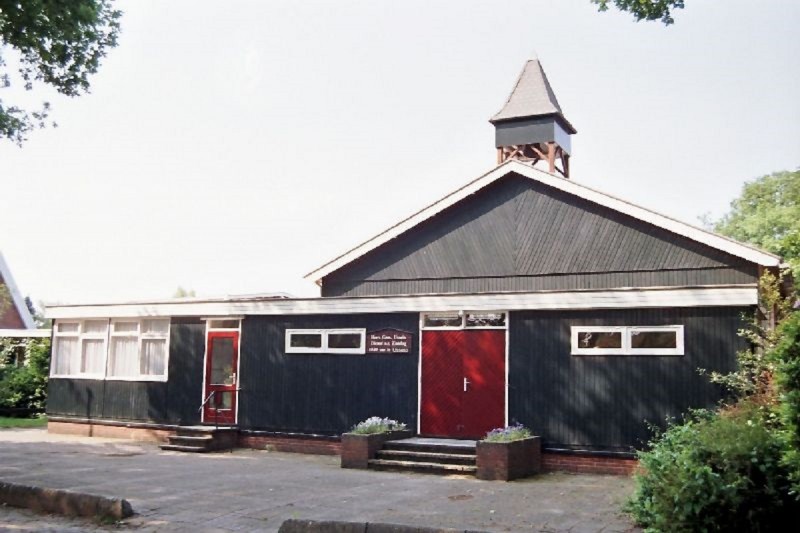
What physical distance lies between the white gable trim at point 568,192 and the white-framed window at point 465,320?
311 centimetres

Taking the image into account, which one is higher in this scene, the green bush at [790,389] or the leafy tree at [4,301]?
the leafy tree at [4,301]

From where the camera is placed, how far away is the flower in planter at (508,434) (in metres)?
13.4

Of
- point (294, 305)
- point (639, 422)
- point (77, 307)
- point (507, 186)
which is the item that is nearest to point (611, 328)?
point (639, 422)

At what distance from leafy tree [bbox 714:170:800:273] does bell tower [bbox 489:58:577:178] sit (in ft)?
83.0

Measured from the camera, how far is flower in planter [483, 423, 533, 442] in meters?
13.4

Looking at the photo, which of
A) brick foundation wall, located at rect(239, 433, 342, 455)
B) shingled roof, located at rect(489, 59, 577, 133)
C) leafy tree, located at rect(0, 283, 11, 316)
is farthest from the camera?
leafy tree, located at rect(0, 283, 11, 316)

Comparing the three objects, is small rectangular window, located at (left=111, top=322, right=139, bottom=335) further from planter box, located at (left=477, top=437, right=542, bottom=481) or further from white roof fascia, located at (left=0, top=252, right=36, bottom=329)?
white roof fascia, located at (left=0, top=252, right=36, bottom=329)

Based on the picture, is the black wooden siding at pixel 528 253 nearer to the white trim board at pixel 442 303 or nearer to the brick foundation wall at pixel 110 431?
the white trim board at pixel 442 303

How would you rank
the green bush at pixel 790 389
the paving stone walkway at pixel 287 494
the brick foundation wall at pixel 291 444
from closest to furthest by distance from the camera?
the green bush at pixel 790 389 < the paving stone walkway at pixel 287 494 < the brick foundation wall at pixel 291 444

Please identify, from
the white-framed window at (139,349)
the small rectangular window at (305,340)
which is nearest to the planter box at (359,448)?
the small rectangular window at (305,340)

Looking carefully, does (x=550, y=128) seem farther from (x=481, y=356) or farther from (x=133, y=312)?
(x=133, y=312)

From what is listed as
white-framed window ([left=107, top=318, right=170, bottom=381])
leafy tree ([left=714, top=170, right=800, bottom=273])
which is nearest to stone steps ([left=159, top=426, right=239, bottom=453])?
white-framed window ([left=107, top=318, right=170, bottom=381])

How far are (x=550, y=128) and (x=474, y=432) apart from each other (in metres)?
8.89

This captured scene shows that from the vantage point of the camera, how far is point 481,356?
1538cm
